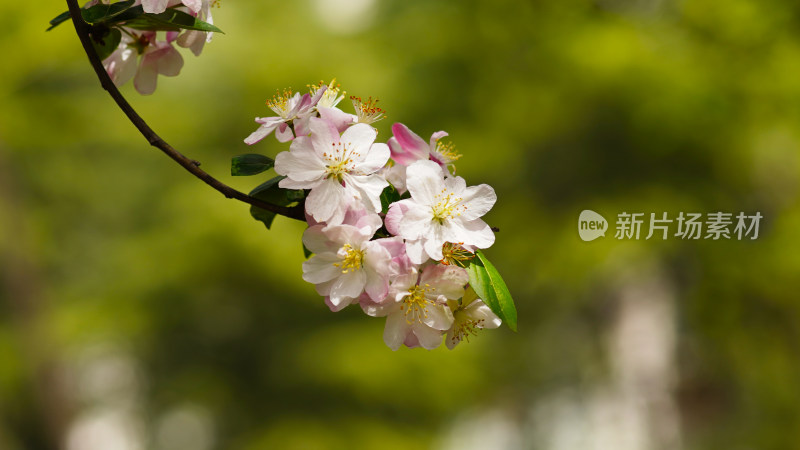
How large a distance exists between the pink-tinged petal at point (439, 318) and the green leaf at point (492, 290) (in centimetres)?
6

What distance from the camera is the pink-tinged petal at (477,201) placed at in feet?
2.30

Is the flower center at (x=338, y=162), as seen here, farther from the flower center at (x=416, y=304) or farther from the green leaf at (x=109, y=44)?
the green leaf at (x=109, y=44)

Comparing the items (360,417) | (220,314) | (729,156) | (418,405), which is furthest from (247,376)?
(729,156)

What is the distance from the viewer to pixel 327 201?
67cm

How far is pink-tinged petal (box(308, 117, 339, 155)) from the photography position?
689 millimetres

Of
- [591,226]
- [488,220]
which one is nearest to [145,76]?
[591,226]

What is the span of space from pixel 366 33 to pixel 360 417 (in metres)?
2.60

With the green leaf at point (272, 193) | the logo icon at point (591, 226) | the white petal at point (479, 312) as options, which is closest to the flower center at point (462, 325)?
the white petal at point (479, 312)

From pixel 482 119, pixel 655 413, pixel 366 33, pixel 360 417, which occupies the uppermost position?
pixel 366 33

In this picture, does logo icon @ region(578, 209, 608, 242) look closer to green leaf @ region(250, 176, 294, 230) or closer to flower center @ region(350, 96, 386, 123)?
flower center @ region(350, 96, 386, 123)

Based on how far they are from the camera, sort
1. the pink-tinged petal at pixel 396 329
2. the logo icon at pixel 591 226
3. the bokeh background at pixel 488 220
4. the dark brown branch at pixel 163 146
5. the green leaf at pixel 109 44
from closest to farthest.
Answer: the dark brown branch at pixel 163 146 < the pink-tinged petal at pixel 396 329 < the green leaf at pixel 109 44 < the logo icon at pixel 591 226 < the bokeh background at pixel 488 220

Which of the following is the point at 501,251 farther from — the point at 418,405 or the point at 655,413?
the point at 655,413

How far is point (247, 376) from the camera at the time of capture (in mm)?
5676

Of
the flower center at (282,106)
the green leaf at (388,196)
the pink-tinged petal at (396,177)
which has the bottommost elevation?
the green leaf at (388,196)
